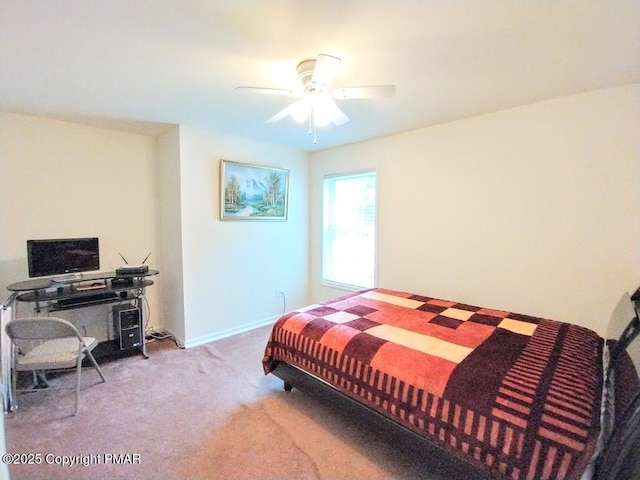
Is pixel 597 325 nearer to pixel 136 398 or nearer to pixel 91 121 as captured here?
pixel 136 398

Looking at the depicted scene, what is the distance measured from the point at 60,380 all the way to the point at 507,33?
4045 mm

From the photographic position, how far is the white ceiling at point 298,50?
1349mm

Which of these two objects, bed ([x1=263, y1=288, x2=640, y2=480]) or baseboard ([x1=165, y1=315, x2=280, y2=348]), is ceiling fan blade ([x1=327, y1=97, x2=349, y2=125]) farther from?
baseboard ([x1=165, y1=315, x2=280, y2=348])

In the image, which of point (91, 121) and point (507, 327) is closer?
point (507, 327)

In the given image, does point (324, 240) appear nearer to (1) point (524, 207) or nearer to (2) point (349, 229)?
(2) point (349, 229)

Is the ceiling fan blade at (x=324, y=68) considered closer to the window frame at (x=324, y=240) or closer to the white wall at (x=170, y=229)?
the window frame at (x=324, y=240)

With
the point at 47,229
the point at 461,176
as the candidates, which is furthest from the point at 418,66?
the point at 47,229

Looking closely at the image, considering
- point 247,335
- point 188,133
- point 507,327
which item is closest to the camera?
point 507,327

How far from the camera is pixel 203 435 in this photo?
6.14ft

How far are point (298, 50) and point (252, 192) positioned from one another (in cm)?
213

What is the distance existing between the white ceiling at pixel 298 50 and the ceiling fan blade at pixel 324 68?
63 millimetres

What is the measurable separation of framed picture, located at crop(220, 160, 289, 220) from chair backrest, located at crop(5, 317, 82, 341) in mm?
1739

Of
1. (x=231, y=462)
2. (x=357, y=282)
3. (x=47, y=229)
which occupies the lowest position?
(x=231, y=462)

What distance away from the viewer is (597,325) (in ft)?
7.26
